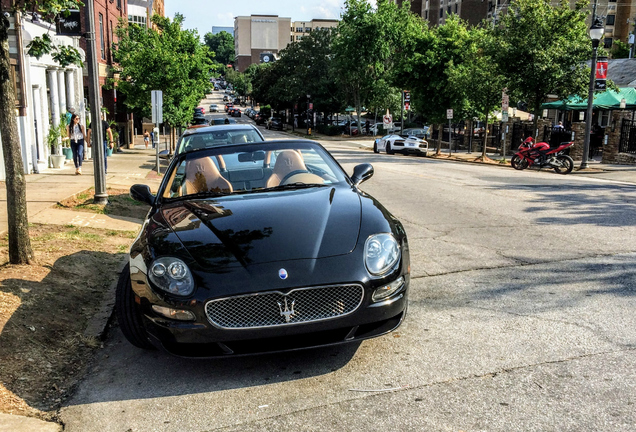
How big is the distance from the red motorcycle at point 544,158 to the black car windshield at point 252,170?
61.0ft

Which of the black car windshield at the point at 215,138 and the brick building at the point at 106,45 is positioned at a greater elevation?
the brick building at the point at 106,45

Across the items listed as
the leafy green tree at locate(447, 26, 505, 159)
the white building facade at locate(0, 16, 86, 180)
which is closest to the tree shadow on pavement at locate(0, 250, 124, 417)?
the white building facade at locate(0, 16, 86, 180)

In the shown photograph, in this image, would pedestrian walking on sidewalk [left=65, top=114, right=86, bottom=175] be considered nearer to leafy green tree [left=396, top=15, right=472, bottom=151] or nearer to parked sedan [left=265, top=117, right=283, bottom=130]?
leafy green tree [left=396, top=15, right=472, bottom=151]

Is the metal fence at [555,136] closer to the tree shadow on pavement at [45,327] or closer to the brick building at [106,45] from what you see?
the brick building at [106,45]

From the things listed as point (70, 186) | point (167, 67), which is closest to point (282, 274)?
point (70, 186)

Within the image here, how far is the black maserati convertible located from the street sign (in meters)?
14.1

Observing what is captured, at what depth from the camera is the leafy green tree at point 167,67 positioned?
2673 centimetres

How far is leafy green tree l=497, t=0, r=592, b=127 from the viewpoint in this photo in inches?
1011

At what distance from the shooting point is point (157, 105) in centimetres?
1853

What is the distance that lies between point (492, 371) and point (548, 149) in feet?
68.9

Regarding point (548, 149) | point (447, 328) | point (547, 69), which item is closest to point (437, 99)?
point (547, 69)

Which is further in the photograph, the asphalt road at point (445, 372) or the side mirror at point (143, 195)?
the side mirror at point (143, 195)

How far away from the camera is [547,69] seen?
25.8m

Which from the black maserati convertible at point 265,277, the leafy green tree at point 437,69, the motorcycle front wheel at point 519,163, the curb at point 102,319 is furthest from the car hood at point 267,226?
the leafy green tree at point 437,69
